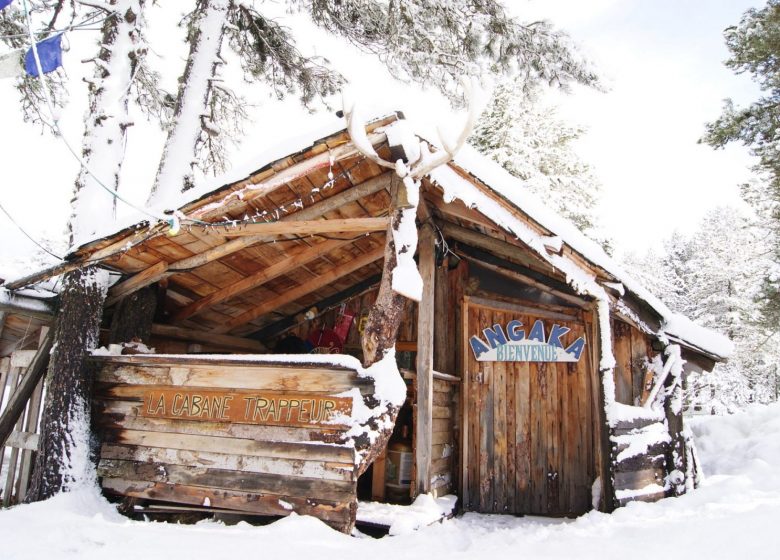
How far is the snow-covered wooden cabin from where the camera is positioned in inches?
198

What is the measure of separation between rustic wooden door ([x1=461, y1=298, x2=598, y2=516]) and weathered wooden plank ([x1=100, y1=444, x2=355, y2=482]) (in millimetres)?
3021

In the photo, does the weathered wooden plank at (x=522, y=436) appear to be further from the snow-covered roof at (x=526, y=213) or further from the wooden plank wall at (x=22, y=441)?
the wooden plank wall at (x=22, y=441)

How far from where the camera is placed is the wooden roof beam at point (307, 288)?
300 inches

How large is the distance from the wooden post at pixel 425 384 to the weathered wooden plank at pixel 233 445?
5.82 feet

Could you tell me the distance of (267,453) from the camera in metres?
5.04

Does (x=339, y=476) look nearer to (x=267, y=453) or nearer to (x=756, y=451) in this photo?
(x=267, y=453)

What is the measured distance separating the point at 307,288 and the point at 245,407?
2740 mm

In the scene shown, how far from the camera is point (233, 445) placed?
520cm

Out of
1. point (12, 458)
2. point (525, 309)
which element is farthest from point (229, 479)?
point (525, 309)

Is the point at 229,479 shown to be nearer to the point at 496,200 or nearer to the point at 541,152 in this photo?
the point at 496,200

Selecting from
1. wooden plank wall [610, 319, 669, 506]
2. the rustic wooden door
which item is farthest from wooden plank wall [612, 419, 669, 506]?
the rustic wooden door

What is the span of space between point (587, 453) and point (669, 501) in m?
1.37

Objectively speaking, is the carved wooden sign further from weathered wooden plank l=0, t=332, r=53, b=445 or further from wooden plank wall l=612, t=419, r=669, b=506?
wooden plank wall l=612, t=419, r=669, b=506

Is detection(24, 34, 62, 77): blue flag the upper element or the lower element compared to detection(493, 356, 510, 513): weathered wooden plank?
upper
